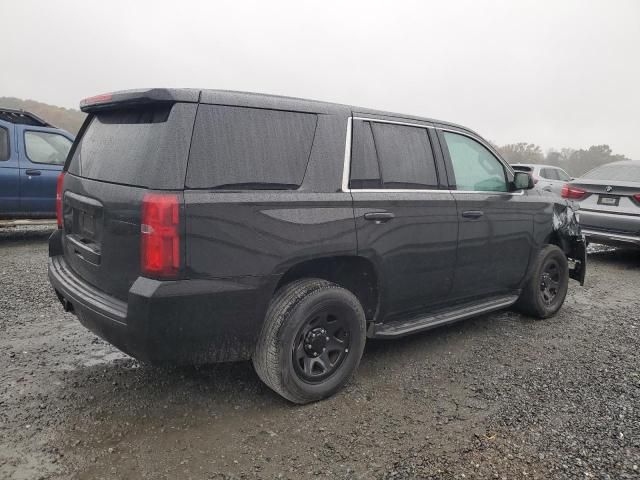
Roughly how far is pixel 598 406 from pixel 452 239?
1.40 metres

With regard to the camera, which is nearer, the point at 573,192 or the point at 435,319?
the point at 435,319

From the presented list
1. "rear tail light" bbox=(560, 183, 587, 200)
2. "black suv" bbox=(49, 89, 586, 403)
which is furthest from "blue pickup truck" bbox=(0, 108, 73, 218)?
"rear tail light" bbox=(560, 183, 587, 200)

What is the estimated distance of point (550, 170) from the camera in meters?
15.6

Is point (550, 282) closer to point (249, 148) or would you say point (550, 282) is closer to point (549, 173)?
point (249, 148)

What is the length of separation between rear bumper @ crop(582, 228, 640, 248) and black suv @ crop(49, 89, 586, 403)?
4.28 metres

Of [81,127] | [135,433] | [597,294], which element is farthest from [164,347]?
[597,294]

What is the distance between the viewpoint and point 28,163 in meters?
7.53

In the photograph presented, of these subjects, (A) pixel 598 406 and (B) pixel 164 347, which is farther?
(A) pixel 598 406

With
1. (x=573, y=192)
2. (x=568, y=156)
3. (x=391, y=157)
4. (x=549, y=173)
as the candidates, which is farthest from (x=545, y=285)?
(x=568, y=156)

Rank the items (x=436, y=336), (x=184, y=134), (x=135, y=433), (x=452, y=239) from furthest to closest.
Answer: (x=436, y=336) → (x=452, y=239) → (x=135, y=433) → (x=184, y=134)

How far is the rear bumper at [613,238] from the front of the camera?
6916 mm

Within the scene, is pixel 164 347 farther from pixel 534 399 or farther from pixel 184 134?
pixel 534 399

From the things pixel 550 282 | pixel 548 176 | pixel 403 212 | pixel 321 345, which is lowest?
pixel 321 345

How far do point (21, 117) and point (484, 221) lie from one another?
743cm
